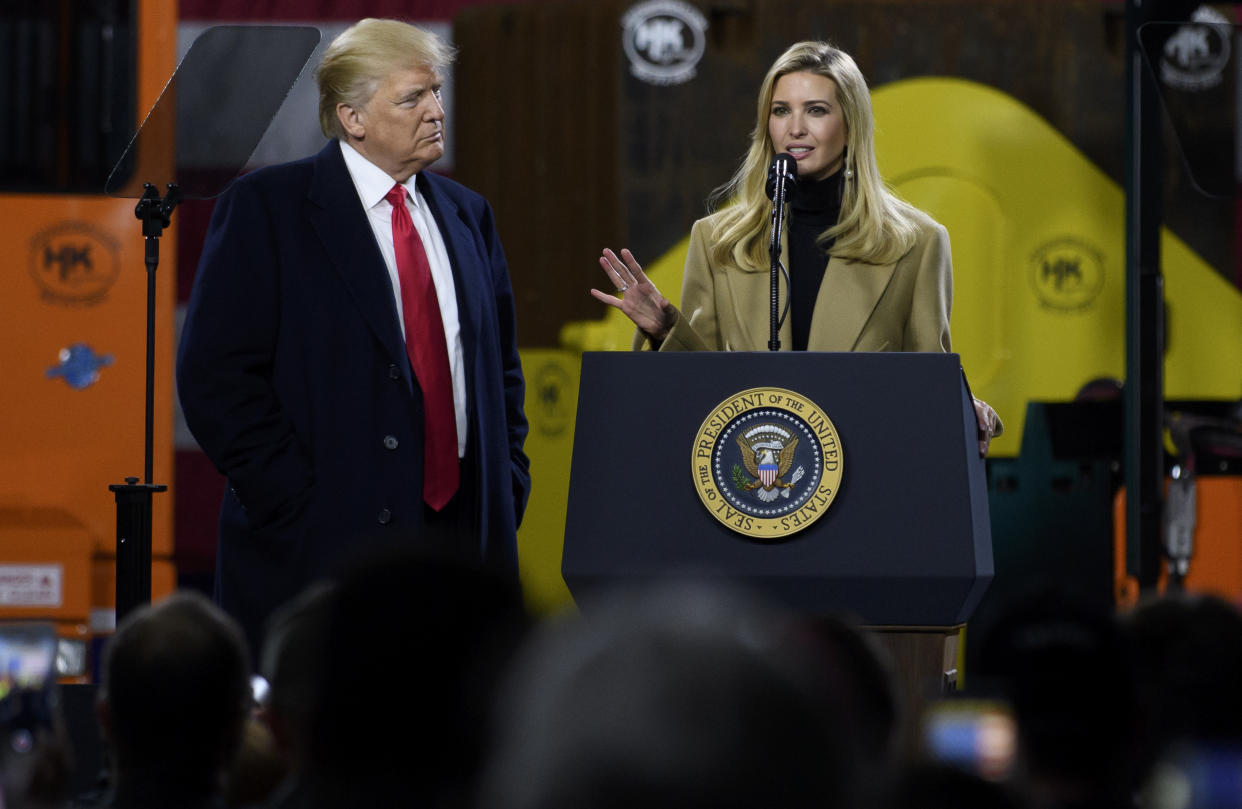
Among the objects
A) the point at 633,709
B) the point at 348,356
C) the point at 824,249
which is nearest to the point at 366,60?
the point at 348,356

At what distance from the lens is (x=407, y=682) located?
1.06 m

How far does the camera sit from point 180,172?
3734mm

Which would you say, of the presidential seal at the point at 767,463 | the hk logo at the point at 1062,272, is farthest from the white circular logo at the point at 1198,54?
the presidential seal at the point at 767,463

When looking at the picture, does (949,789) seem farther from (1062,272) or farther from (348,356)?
(1062,272)

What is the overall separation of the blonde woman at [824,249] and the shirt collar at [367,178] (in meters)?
0.49

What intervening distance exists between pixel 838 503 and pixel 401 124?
0.95m

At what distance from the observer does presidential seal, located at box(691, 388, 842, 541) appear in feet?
7.79

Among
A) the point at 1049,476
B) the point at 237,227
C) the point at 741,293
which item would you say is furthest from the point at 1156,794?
the point at 1049,476

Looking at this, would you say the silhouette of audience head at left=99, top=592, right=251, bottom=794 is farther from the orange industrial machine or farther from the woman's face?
the orange industrial machine

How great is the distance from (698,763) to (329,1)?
4737mm

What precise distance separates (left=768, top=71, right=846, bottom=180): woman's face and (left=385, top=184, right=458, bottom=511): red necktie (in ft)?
1.91

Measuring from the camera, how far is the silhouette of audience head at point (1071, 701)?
3.75 feet

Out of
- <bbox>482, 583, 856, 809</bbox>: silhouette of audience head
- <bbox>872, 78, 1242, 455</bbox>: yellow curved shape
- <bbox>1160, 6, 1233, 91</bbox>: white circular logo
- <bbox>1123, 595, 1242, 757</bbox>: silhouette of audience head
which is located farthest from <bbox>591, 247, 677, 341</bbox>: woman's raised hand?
<bbox>1160, 6, 1233, 91</bbox>: white circular logo

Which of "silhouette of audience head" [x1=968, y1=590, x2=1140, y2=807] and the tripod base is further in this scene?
the tripod base
